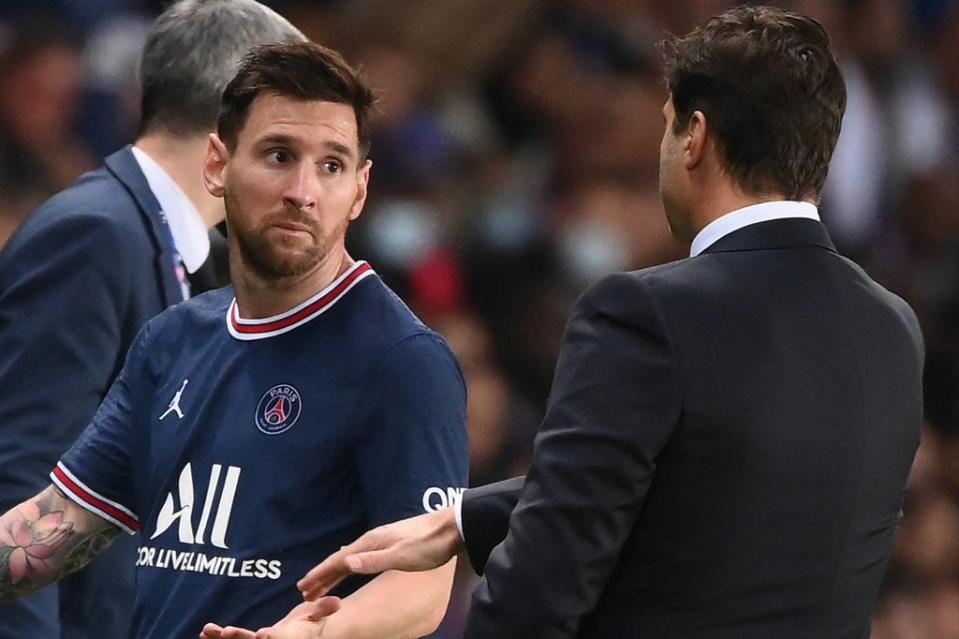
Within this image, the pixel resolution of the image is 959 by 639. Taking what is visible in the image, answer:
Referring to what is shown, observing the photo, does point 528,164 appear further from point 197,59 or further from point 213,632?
point 213,632

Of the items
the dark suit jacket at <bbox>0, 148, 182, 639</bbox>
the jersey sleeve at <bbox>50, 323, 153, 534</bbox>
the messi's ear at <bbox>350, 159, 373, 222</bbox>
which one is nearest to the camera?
the messi's ear at <bbox>350, 159, 373, 222</bbox>

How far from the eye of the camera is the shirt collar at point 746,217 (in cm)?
260

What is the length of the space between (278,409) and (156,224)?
83 centimetres

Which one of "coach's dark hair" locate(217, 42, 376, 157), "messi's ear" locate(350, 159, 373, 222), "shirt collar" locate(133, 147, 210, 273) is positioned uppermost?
"coach's dark hair" locate(217, 42, 376, 157)

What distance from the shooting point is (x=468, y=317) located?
22.2 ft

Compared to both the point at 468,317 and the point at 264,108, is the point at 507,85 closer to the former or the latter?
the point at 468,317

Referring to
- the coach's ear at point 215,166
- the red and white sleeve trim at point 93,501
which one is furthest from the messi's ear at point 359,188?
the red and white sleeve trim at point 93,501

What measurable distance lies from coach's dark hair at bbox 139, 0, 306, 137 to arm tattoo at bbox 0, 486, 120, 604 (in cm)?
93

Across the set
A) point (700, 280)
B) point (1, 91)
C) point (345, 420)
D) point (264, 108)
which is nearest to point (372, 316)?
point (345, 420)

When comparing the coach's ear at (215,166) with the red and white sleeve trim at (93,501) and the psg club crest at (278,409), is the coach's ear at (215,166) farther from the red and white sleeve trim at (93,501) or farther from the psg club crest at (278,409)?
the red and white sleeve trim at (93,501)

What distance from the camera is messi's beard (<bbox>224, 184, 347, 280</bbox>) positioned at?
3012 millimetres

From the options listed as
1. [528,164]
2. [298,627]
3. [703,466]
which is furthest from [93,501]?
[528,164]

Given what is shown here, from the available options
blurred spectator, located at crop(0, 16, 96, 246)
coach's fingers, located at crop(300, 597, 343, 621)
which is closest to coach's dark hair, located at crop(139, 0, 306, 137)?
coach's fingers, located at crop(300, 597, 343, 621)

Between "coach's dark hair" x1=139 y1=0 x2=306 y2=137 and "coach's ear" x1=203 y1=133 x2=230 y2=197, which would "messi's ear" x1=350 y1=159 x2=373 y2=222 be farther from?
"coach's dark hair" x1=139 y1=0 x2=306 y2=137
